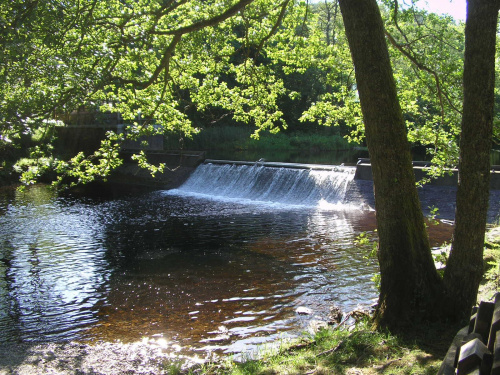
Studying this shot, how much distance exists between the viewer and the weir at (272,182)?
49.8ft

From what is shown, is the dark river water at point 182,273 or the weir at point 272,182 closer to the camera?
the dark river water at point 182,273

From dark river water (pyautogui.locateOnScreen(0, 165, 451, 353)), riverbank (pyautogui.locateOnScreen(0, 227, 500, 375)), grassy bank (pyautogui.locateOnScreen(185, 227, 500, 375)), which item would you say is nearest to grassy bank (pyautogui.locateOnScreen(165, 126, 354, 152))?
dark river water (pyautogui.locateOnScreen(0, 165, 451, 353))

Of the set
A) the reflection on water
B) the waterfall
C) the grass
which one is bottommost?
the reflection on water

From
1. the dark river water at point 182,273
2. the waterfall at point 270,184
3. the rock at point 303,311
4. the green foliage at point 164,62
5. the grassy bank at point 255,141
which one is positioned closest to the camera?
the green foliage at point 164,62

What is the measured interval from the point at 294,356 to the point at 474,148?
2.32 m

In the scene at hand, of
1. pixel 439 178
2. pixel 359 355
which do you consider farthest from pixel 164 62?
pixel 439 178

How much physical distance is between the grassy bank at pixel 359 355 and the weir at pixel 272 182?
10483mm

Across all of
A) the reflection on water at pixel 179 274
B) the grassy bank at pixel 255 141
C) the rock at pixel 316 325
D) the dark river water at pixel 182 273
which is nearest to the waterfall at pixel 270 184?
the dark river water at pixel 182 273

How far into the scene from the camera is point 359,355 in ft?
11.8

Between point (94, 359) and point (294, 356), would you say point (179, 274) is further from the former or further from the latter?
point (294, 356)

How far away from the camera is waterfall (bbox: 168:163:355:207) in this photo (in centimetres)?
1515

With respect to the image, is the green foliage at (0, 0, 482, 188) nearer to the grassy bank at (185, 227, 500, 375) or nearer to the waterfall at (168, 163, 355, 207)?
the grassy bank at (185, 227, 500, 375)

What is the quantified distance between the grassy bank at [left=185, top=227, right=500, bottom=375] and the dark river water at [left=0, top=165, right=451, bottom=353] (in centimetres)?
106

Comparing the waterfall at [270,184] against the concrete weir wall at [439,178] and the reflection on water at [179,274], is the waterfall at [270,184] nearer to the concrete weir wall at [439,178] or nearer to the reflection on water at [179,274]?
the concrete weir wall at [439,178]
